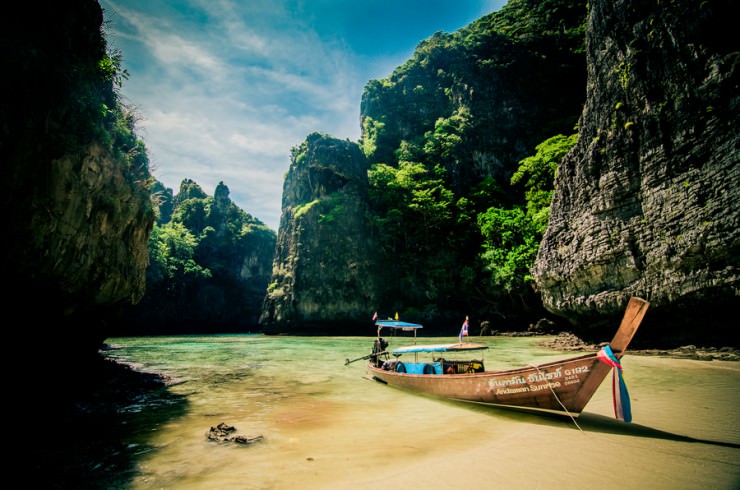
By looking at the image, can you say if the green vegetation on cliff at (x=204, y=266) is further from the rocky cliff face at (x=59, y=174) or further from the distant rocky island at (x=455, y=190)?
the rocky cliff face at (x=59, y=174)

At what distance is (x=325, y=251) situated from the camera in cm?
3984

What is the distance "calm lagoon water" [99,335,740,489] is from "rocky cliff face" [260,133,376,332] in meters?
28.8

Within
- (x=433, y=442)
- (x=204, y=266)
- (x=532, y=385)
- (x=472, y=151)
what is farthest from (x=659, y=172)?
(x=204, y=266)

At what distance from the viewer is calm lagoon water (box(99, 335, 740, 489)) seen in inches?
161

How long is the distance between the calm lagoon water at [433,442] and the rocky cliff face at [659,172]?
4.83 metres

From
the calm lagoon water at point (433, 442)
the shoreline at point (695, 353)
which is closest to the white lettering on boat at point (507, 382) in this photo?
the calm lagoon water at point (433, 442)

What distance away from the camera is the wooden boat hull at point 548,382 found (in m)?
5.37

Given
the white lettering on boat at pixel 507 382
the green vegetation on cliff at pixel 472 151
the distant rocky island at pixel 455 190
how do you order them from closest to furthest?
the white lettering on boat at pixel 507 382, the distant rocky island at pixel 455 190, the green vegetation on cliff at pixel 472 151

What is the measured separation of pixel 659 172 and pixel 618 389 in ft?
43.3

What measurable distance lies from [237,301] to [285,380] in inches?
2039

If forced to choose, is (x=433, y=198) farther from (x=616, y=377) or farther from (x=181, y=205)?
(x=181, y=205)

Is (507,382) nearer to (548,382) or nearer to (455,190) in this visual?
(548,382)

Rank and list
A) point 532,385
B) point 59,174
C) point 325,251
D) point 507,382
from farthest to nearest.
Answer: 1. point 325,251
2. point 59,174
3. point 507,382
4. point 532,385

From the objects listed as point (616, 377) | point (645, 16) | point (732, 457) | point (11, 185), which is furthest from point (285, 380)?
point (645, 16)
